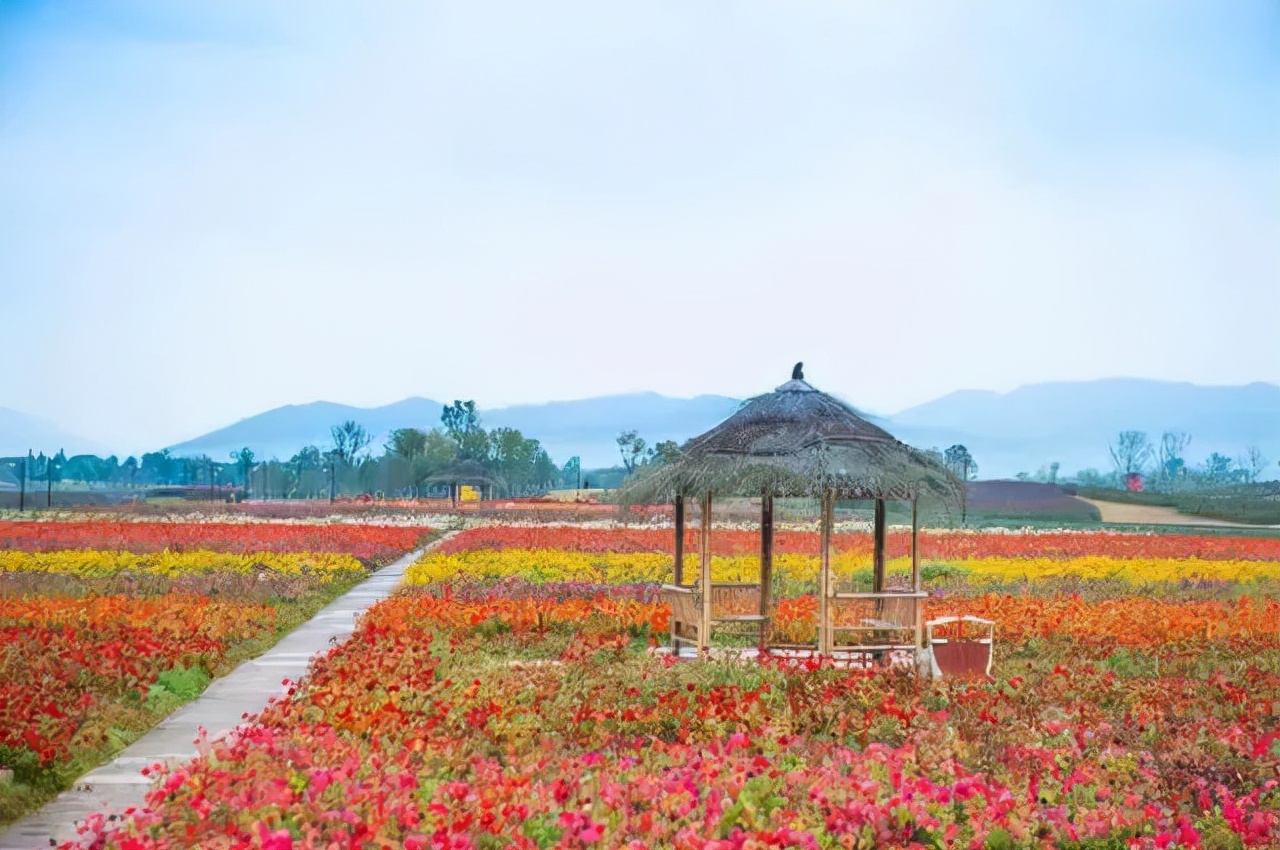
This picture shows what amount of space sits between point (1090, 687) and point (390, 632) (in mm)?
6272

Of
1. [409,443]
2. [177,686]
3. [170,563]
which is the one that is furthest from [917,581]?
[409,443]

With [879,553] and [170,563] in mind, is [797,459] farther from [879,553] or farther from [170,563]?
[170,563]

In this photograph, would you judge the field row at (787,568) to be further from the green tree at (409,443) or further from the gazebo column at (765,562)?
the green tree at (409,443)

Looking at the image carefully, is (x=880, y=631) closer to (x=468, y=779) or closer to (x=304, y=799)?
(x=468, y=779)

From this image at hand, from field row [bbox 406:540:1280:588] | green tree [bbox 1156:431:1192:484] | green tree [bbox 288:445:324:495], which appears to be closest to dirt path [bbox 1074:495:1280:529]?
field row [bbox 406:540:1280:588]

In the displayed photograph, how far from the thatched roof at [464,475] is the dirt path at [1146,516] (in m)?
29.3

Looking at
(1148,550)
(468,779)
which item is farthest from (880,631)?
(1148,550)

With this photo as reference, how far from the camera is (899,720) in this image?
9.28 meters

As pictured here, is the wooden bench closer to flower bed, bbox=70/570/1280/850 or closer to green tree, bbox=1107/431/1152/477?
flower bed, bbox=70/570/1280/850

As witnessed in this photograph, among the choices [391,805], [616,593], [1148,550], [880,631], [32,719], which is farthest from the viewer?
[1148,550]

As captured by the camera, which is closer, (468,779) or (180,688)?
(468,779)

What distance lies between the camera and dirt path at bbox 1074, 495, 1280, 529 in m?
48.5

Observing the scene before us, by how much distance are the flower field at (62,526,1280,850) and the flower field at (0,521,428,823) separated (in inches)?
42.8

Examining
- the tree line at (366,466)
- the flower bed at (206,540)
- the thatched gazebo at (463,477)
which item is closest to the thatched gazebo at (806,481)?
the flower bed at (206,540)
